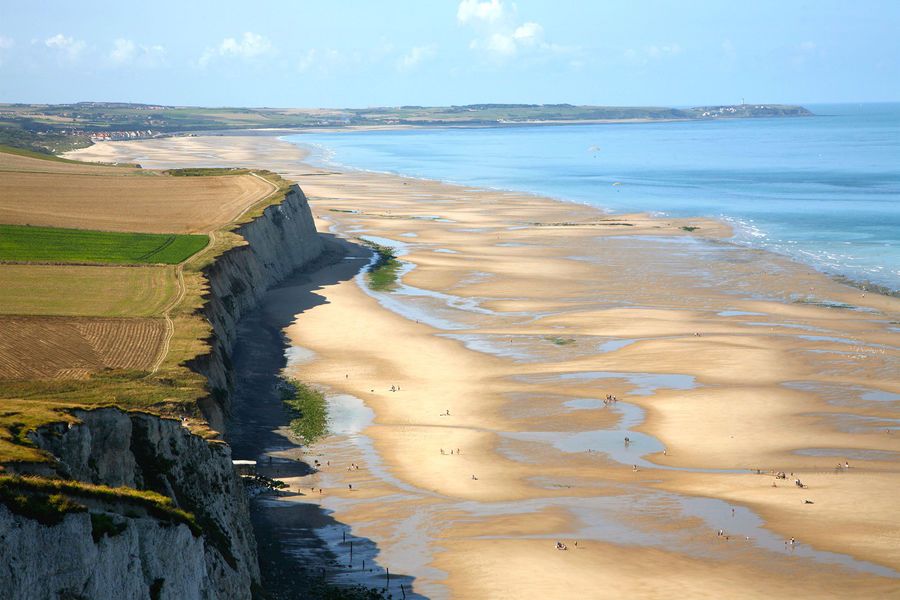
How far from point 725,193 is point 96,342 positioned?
93675mm

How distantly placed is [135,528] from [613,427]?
76.6 feet

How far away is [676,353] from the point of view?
160ft

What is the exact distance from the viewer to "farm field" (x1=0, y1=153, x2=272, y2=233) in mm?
70625

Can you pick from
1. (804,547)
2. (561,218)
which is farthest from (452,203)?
(804,547)

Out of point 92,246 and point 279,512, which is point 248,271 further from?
point 279,512

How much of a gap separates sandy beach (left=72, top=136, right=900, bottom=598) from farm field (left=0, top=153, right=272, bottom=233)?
43.6ft

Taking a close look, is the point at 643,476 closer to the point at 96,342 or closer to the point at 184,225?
the point at 96,342

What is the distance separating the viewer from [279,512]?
3148 centimetres

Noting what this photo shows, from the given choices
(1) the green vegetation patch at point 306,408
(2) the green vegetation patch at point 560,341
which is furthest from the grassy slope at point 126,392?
(2) the green vegetation patch at point 560,341

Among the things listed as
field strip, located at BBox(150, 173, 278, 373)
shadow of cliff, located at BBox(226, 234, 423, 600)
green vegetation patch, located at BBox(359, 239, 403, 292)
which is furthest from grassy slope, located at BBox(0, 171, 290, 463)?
green vegetation patch, located at BBox(359, 239, 403, 292)

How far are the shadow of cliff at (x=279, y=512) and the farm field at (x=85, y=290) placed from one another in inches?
177

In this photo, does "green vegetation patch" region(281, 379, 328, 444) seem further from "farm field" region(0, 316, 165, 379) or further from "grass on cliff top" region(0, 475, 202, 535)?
"grass on cliff top" region(0, 475, 202, 535)

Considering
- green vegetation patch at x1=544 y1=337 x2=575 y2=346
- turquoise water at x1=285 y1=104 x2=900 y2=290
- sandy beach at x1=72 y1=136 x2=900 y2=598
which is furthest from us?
turquoise water at x1=285 y1=104 x2=900 y2=290

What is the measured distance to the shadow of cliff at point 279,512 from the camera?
27.2m
